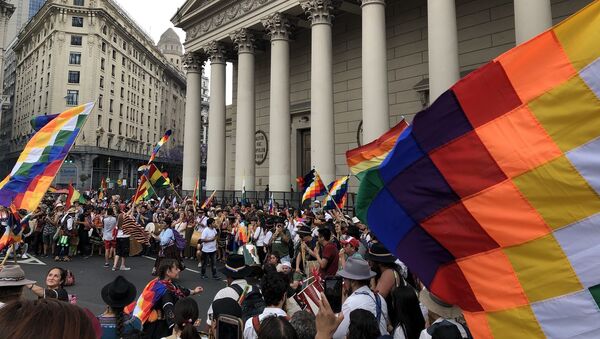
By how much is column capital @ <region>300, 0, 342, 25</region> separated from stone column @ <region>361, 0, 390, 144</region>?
2.44 metres

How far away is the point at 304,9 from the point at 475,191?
19.0 metres

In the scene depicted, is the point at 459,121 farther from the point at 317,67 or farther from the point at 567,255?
the point at 317,67

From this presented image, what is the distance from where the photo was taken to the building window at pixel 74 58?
56281 mm

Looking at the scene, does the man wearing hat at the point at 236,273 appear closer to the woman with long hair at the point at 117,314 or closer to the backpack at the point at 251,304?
the backpack at the point at 251,304

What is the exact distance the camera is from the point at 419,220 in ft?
9.34

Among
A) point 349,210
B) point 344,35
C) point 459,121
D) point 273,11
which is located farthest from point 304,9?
point 459,121

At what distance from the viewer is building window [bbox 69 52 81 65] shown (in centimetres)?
5628

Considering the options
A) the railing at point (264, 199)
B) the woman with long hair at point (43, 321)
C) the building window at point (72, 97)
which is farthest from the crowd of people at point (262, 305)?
the building window at point (72, 97)

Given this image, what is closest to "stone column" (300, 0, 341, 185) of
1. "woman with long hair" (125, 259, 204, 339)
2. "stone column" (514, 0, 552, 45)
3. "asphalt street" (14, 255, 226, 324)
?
"asphalt street" (14, 255, 226, 324)

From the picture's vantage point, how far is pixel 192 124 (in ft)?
89.9

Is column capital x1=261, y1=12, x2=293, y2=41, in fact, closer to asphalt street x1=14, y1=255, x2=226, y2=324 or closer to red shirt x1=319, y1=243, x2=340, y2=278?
asphalt street x1=14, y1=255, x2=226, y2=324

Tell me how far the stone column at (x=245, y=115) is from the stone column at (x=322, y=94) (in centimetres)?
526

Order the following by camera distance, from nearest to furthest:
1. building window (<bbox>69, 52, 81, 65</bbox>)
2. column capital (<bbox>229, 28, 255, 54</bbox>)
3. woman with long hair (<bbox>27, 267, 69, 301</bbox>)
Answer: woman with long hair (<bbox>27, 267, 69, 301</bbox>)
column capital (<bbox>229, 28, 255, 54</bbox>)
building window (<bbox>69, 52, 81, 65</bbox>)

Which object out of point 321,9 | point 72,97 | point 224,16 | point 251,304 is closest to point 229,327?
point 251,304
